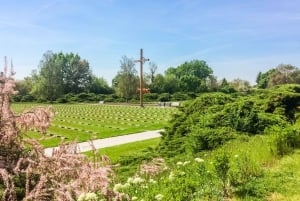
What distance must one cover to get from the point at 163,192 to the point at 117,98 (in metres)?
55.3

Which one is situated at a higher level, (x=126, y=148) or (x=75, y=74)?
(x=75, y=74)

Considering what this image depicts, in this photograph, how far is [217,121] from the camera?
10672mm

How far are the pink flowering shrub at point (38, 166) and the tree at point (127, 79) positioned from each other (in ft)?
176

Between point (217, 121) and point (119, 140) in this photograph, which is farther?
point (119, 140)

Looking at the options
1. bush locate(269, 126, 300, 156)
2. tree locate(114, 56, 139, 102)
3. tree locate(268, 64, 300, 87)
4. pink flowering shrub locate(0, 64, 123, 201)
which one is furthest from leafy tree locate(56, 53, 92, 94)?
pink flowering shrub locate(0, 64, 123, 201)

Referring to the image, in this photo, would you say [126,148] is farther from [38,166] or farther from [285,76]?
[285,76]

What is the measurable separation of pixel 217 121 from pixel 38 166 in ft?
27.6

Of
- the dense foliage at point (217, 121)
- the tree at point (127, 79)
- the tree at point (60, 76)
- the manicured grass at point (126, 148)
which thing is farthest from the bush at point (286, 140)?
the tree at point (60, 76)

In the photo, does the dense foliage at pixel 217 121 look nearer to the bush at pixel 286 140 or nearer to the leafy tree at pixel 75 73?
the bush at pixel 286 140

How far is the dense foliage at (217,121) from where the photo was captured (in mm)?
9516

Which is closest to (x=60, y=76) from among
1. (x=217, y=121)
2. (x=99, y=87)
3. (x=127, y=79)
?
(x=99, y=87)

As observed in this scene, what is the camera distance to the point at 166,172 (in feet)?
20.6

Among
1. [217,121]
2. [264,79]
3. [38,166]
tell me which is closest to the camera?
[38,166]

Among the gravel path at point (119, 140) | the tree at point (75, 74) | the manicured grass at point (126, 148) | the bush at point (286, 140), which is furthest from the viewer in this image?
the tree at point (75, 74)
